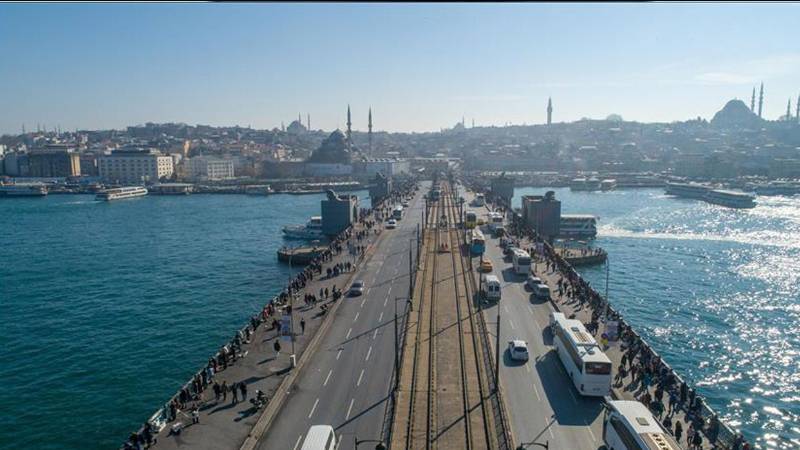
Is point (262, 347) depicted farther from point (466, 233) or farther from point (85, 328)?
point (466, 233)

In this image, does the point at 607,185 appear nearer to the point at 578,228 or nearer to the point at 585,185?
the point at 585,185

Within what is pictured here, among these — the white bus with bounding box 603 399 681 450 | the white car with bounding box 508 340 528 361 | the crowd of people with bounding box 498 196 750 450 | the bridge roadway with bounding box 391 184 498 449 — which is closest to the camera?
the white bus with bounding box 603 399 681 450

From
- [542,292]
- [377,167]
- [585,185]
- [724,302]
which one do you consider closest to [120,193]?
[377,167]

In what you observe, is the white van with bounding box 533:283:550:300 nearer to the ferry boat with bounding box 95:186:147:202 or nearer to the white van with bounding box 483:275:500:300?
the white van with bounding box 483:275:500:300

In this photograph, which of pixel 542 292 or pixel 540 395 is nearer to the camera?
pixel 540 395

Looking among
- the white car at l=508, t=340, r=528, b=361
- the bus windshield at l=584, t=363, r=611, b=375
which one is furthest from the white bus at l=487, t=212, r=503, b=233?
the bus windshield at l=584, t=363, r=611, b=375

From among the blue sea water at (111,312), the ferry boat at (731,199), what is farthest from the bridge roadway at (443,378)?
the ferry boat at (731,199)

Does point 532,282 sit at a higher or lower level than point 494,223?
lower
